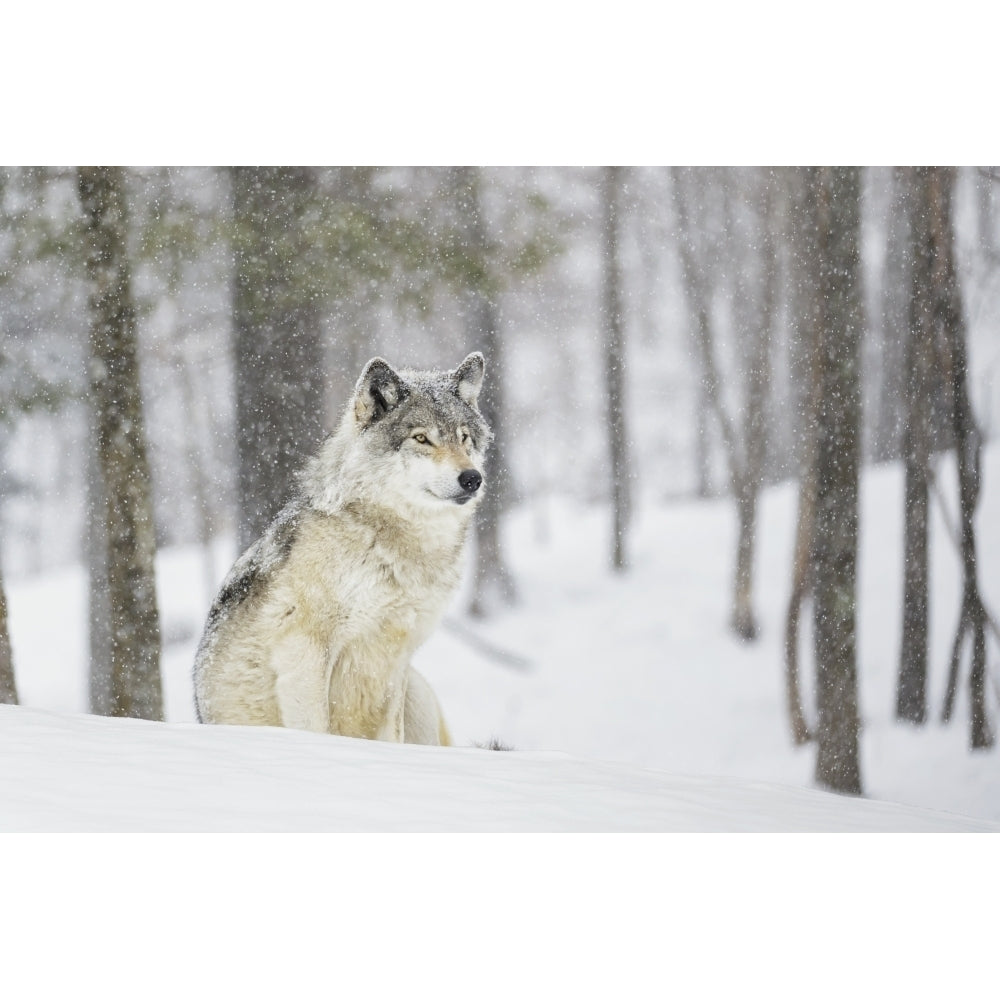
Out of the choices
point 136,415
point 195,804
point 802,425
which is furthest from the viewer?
point 802,425

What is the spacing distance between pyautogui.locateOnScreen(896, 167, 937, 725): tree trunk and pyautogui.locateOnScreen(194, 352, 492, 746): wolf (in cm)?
191

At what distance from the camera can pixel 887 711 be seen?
4.43 meters

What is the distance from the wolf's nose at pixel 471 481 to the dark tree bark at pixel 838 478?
1.71 m

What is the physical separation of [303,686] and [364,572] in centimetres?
44

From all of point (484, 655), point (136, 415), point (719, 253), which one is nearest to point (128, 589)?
point (136, 415)

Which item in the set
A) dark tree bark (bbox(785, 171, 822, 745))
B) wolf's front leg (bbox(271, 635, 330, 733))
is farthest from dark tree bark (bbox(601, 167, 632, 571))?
wolf's front leg (bbox(271, 635, 330, 733))

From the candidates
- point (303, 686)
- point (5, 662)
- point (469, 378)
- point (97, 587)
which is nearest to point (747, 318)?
point (469, 378)

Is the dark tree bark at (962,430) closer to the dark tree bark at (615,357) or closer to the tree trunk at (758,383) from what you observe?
the tree trunk at (758,383)

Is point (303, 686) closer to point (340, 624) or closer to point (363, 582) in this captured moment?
point (340, 624)

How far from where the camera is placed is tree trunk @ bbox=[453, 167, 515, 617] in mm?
4270

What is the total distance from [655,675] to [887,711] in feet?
3.34

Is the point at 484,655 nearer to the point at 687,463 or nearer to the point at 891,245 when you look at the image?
the point at 687,463

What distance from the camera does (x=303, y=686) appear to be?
3.52 metres

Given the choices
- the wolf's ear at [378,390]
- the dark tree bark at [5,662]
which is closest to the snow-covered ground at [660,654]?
the dark tree bark at [5,662]
